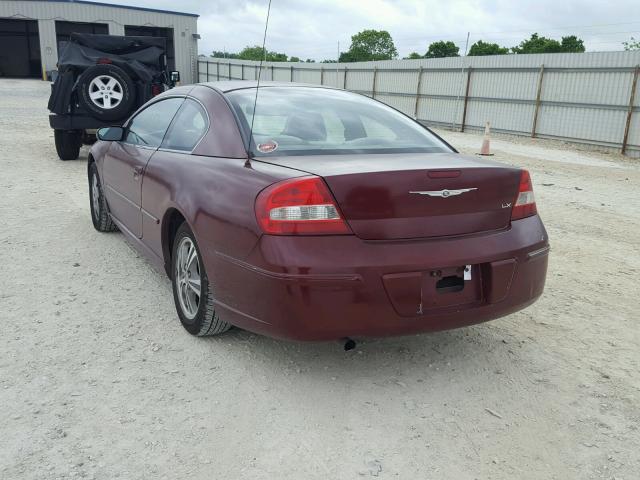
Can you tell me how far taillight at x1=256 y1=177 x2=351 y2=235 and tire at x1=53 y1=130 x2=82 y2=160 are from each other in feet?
28.2

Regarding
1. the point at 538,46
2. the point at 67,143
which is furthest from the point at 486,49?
the point at 67,143

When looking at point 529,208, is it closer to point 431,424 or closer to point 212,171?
point 431,424

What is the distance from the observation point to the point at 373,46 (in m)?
93.0

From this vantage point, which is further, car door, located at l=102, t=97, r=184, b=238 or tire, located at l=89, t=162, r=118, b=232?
tire, located at l=89, t=162, r=118, b=232

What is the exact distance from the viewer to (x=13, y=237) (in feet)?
17.1

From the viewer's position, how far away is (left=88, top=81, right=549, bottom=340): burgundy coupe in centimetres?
250

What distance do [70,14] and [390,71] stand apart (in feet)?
86.0

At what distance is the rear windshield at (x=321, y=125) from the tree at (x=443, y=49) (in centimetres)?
6995

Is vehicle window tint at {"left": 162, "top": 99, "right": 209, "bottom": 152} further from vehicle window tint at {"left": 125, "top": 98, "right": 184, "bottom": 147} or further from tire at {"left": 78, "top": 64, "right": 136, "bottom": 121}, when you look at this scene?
tire at {"left": 78, "top": 64, "right": 136, "bottom": 121}

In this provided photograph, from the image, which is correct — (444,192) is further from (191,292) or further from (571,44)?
(571,44)

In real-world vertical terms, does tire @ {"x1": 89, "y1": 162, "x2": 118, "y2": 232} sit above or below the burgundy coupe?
below

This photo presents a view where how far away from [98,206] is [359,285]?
12.3ft

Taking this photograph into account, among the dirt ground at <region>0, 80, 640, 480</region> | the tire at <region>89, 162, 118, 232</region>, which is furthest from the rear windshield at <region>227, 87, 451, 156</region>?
the tire at <region>89, 162, 118, 232</region>

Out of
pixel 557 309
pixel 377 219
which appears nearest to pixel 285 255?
pixel 377 219
